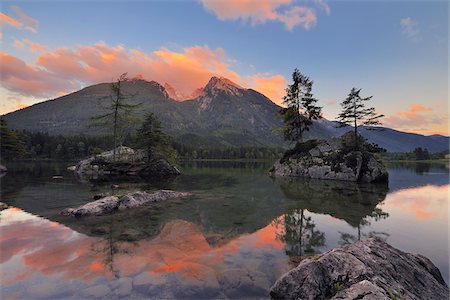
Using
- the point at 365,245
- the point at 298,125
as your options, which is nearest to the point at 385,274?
the point at 365,245

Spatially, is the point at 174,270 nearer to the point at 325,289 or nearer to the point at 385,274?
the point at 325,289

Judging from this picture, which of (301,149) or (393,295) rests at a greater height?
(301,149)

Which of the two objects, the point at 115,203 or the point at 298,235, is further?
the point at 115,203

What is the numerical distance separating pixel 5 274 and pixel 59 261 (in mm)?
1738

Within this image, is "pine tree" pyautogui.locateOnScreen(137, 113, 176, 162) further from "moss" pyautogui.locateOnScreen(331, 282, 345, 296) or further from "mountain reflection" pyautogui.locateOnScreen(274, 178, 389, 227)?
"moss" pyautogui.locateOnScreen(331, 282, 345, 296)

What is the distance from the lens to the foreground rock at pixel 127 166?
174 ft

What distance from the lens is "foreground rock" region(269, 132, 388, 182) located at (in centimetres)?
4597

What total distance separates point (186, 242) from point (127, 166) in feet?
140

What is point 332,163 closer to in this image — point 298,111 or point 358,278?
point 298,111

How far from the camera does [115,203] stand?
20875 millimetres

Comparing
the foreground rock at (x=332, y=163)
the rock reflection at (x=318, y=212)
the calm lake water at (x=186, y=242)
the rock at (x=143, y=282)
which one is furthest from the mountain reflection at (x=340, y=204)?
the foreground rock at (x=332, y=163)

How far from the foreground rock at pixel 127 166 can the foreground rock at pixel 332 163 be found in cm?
2449

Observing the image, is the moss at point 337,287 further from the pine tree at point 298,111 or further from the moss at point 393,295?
the pine tree at point 298,111

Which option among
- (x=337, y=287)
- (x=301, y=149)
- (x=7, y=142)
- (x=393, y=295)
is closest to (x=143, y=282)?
(x=337, y=287)
